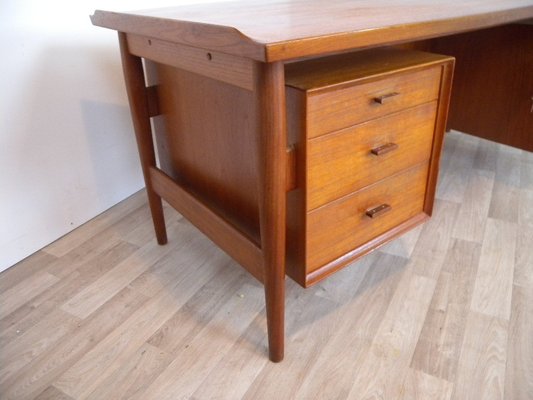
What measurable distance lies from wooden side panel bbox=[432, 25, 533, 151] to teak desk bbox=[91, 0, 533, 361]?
470mm

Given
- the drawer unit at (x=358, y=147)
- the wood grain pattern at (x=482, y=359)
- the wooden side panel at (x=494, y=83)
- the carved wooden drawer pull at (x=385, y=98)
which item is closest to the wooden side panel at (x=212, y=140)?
the drawer unit at (x=358, y=147)

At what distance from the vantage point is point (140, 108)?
1062 mm

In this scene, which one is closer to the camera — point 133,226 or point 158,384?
point 158,384

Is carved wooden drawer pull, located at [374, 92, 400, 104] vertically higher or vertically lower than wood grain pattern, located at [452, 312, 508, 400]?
higher

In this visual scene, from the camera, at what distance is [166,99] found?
105 centimetres

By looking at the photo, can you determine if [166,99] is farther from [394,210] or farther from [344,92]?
[394,210]

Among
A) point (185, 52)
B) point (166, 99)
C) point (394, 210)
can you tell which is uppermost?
point (185, 52)

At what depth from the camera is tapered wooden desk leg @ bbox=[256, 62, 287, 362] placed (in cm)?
62

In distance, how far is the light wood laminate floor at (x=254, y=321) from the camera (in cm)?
84

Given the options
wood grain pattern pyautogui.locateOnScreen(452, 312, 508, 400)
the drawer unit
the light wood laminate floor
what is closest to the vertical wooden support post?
the light wood laminate floor

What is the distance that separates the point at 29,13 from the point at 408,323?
4.04 feet

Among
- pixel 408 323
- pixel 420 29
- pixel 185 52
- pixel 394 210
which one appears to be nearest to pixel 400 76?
pixel 420 29

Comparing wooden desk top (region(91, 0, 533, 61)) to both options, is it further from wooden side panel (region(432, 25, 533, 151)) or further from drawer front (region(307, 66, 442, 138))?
wooden side panel (region(432, 25, 533, 151))

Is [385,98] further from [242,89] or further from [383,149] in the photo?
[242,89]
